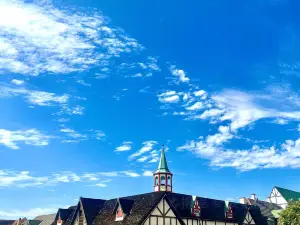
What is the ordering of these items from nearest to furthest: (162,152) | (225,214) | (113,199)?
1. (113,199)
2. (225,214)
3. (162,152)

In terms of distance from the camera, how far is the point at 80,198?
6106 cm

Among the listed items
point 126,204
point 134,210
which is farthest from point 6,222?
point 134,210

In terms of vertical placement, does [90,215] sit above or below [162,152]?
below

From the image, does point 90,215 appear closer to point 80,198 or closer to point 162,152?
point 80,198

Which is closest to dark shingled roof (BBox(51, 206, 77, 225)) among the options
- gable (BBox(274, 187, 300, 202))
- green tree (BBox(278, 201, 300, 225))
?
green tree (BBox(278, 201, 300, 225))

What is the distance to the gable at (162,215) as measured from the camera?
2116 inches

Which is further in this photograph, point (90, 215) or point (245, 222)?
point (245, 222)

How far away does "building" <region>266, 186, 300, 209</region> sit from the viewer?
107500 millimetres

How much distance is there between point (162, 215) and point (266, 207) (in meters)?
43.4

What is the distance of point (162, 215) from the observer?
55.0 meters

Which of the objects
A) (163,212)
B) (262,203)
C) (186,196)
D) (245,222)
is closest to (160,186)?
(186,196)

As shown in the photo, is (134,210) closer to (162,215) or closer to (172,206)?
(162,215)

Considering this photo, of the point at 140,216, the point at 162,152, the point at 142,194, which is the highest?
the point at 162,152

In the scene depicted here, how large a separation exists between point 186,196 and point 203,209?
3.32 meters
